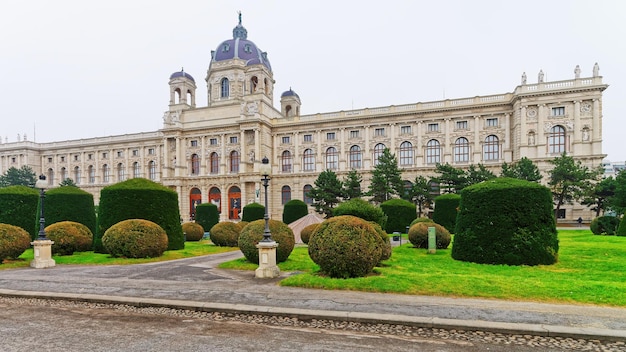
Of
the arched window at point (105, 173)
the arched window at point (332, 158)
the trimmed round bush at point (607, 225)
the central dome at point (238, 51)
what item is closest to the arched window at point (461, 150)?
the arched window at point (332, 158)

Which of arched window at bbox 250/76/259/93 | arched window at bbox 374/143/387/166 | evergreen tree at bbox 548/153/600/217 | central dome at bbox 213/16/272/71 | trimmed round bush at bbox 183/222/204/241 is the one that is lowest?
trimmed round bush at bbox 183/222/204/241

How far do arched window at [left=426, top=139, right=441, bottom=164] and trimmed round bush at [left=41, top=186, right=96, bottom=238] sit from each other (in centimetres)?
4142

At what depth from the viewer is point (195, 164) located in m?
59.6

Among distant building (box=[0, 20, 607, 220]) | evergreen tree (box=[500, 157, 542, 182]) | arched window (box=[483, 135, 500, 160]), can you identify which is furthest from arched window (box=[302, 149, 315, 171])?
evergreen tree (box=[500, 157, 542, 182])

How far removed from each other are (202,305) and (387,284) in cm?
483

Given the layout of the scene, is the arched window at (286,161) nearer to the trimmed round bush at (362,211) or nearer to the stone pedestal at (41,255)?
the trimmed round bush at (362,211)

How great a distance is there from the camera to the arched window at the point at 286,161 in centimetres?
5669

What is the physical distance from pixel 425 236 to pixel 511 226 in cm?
636

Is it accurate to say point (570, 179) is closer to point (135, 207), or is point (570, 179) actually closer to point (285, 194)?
point (285, 194)

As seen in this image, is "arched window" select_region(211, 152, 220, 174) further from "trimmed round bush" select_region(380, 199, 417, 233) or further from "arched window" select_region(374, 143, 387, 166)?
"trimmed round bush" select_region(380, 199, 417, 233)

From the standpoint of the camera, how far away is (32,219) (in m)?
20.3

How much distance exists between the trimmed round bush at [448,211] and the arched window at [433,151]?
80.1ft

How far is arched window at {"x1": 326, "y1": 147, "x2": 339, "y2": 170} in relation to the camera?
176 ft

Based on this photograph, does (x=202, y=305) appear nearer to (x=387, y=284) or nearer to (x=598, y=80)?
(x=387, y=284)
